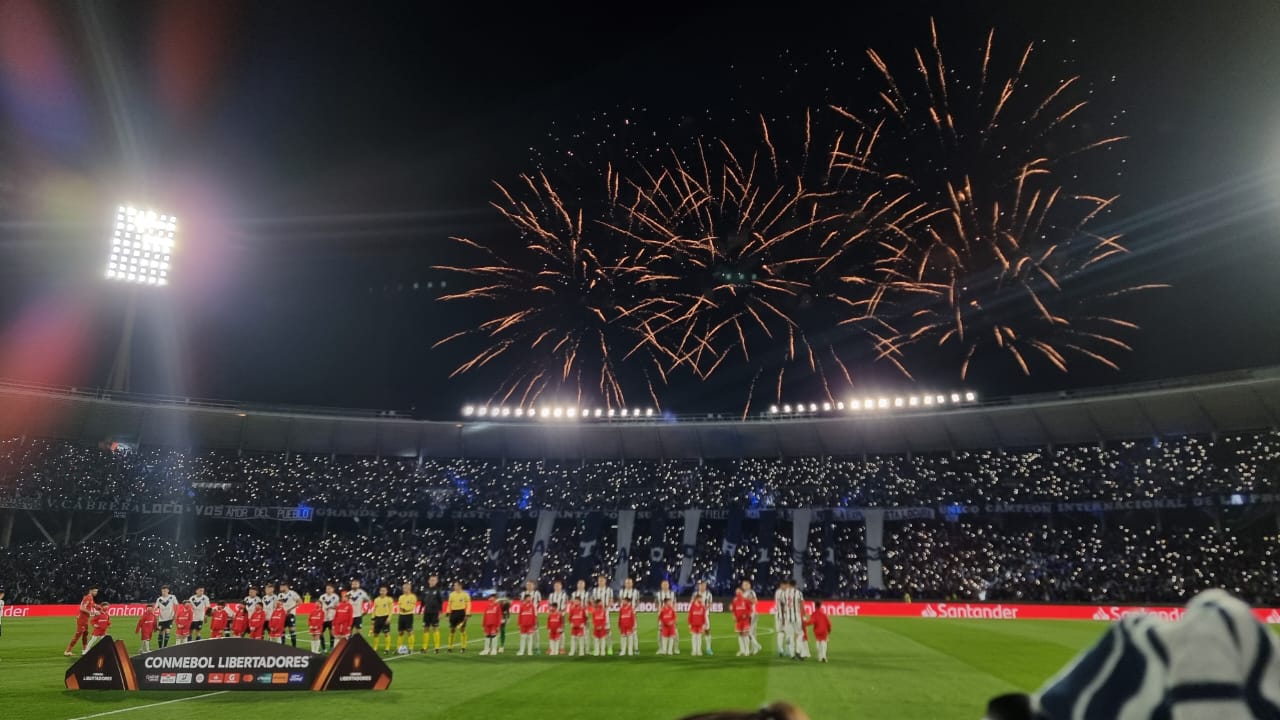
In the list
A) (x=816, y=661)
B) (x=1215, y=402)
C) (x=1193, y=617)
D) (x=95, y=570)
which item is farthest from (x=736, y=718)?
(x=1215, y=402)

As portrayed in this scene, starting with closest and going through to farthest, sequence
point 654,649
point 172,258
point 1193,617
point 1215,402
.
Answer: point 1193,617 < point 654,649 < point 1215,402 < point 172,258

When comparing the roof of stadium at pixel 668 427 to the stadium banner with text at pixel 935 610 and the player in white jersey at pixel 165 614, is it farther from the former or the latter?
the player in white jersey at pixel 165 614

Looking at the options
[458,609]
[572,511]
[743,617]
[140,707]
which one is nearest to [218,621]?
[458,609]

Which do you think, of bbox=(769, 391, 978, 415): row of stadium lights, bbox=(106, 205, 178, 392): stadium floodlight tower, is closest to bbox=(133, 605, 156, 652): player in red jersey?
bbox=(106, 205, 178, 392): stadium floodlight tower

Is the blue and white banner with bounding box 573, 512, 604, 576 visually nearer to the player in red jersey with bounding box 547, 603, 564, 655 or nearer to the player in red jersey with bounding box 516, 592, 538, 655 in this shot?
the player in red jersey with bounding box 547, 603, 564, 655

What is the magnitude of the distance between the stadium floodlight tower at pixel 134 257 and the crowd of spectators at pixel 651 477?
5.79 metres

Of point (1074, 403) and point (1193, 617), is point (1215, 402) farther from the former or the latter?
point (1193, 617)

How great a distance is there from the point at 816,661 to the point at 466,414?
3523cm

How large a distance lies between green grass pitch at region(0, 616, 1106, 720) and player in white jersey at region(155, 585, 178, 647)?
2.46m

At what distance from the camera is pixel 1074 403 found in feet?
141

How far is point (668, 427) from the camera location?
5234cm

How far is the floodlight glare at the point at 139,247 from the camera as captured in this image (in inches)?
1686

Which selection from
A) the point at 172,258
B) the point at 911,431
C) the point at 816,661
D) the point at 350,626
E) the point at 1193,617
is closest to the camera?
the point at 1193,617

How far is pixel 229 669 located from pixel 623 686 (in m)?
7.77
